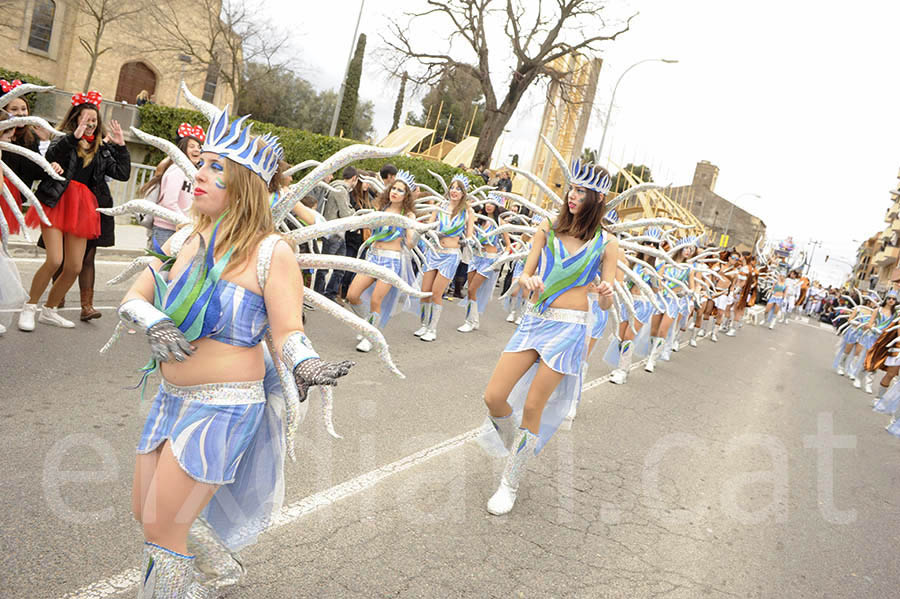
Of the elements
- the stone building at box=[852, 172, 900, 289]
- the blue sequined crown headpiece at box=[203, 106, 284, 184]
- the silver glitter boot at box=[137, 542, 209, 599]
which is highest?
the stone building at box=[852, 172, 900, 289]

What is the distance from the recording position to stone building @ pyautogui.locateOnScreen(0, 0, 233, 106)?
30438mm

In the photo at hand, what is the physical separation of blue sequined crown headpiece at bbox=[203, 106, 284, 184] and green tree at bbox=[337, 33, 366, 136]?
117 ft

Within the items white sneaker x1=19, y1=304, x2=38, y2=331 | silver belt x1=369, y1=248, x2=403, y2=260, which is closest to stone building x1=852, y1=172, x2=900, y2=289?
silver belt x1=369, y1=248, x2=403, y2=260

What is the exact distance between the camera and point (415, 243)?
8211mm

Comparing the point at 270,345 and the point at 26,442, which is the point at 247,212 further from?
the point at 26,442

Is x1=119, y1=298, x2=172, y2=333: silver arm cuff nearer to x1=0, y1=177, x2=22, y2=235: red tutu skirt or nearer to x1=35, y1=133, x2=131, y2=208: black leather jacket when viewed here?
x1=0, y1=177, x2=22, y2=235: red tutu skirt

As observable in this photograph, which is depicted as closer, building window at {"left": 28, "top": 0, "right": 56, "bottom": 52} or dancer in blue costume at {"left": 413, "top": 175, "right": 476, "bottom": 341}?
dancer in blue costume at {"left": 413, "top": 175, "right": 476, "bottom": 341}

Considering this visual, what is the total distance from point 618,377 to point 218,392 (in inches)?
296

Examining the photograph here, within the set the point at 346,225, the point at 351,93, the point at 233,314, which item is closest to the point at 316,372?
the point at 233,314

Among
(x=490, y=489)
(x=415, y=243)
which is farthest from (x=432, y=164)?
(x=490, y=489)

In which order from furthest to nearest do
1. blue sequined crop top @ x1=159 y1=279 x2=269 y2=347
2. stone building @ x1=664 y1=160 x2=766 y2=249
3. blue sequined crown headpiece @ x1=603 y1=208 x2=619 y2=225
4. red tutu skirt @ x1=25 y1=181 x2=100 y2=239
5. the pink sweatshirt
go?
stone building @ x1=664 y1=160 x2=766 y2=249 < the pink sweatshirt < red tutu skirt @ x1=25 y1=181 x2=100 y2=239 < blue sequined crown headpiece @ x1=603 y1=208 x2=619 y2=225 < blue sequined crop top @ x1=159 y1=279 x2=269 y2=347

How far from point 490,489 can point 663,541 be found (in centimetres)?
109

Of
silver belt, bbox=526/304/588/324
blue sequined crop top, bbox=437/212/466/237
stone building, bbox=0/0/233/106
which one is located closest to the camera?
silver belt, bbox=526/304/588/324

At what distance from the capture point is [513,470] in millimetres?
4629
